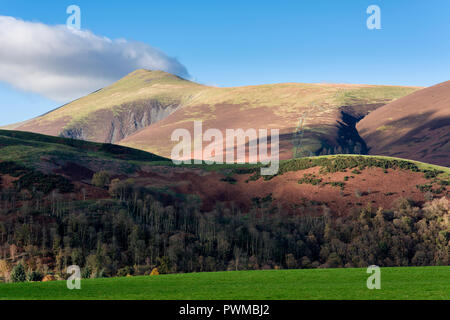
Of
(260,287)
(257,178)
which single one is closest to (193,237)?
(257,178)

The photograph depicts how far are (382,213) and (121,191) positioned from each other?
4955cm

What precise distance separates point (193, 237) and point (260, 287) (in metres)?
46.1

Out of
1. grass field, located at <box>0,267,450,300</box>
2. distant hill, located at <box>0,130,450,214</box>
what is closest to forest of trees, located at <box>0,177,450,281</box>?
distant hill, located at <box>0,130,450,214</box>

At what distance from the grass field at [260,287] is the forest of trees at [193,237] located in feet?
90.1

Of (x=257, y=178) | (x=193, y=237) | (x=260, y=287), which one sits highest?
(x=257, y=178)

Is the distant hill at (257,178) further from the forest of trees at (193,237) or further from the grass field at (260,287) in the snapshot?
the grass field at (260,287)

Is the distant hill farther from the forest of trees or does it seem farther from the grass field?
the grass field

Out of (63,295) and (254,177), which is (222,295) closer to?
(63,295)

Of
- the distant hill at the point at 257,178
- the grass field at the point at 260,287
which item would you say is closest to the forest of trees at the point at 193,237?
the distant hill at the point at 257,178

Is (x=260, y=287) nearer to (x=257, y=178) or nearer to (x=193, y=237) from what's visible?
(x=193, y=237)

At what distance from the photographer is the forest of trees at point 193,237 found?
56.3 metres

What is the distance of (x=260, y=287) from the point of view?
904 inches

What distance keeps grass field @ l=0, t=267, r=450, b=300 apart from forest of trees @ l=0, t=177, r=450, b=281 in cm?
2745

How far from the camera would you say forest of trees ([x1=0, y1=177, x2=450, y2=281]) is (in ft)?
185
